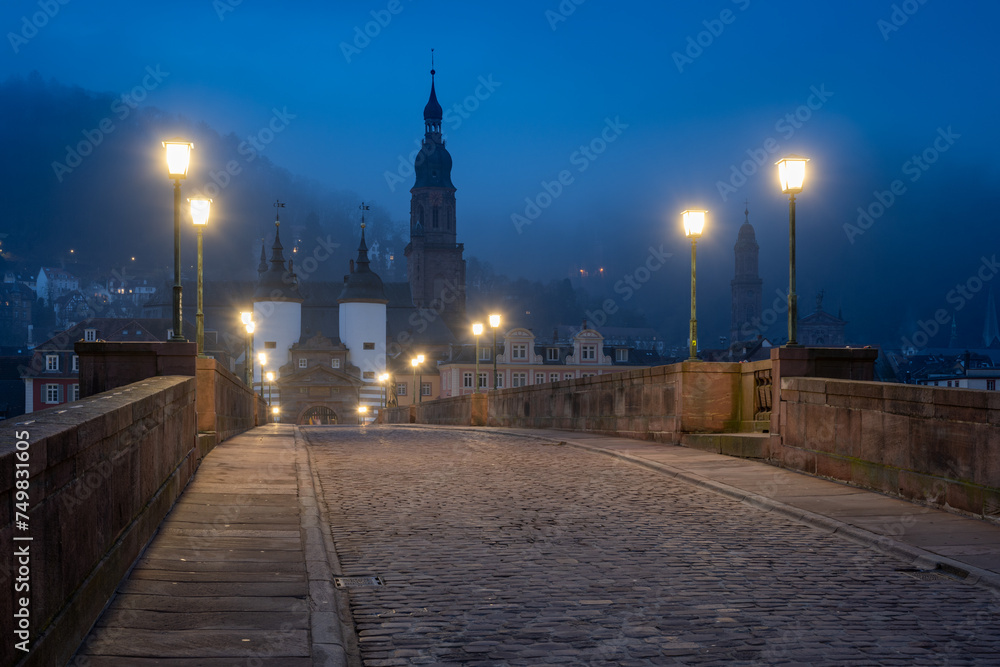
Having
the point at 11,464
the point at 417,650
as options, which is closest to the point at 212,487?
the point at 417,650

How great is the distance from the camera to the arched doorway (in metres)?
94.2

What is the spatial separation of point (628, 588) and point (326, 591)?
6.63 feet

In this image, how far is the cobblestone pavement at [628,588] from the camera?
17.4ft

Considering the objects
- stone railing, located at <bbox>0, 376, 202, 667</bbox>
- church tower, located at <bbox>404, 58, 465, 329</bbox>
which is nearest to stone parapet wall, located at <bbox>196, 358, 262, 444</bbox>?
stone railing, located at <bbox>0, 376, 202, 667</bbox>

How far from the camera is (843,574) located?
7.18m

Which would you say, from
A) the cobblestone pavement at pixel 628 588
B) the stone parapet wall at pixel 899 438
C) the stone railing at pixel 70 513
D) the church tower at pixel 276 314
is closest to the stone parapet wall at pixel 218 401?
the cobblestone pavement at pixel 628 588

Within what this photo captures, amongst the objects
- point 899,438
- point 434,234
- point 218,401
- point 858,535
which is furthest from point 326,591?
point 434,234

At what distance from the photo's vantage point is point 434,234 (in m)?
142

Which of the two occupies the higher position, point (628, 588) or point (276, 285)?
point (276, 285)

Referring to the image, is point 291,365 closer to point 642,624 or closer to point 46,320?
point 642,624

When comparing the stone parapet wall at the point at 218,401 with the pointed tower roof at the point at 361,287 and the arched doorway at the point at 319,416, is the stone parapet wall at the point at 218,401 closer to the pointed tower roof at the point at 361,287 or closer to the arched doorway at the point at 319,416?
the arched doorway at the point at 319,416

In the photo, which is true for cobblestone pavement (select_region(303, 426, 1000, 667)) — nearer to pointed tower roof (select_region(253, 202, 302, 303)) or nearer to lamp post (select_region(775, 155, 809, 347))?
lamp post (select_region(775, 155, 809, 347))

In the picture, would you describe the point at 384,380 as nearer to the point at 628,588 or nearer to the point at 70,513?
the point at 628,588

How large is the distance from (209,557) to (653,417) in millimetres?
13030
